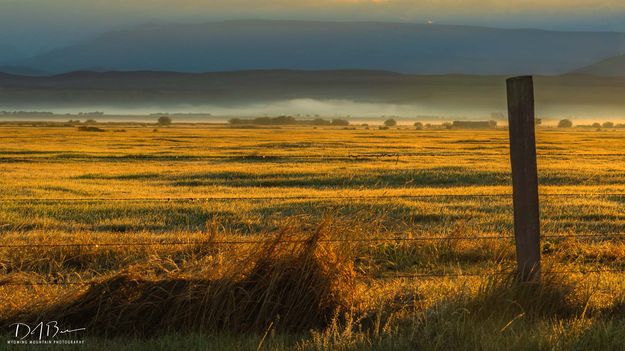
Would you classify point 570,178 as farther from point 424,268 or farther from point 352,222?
point 352,222

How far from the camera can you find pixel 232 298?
7.04 meters

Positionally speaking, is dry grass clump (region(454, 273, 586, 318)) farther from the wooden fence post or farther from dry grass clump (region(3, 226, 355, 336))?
dry grass clump (region(3, 226, 355, 336))

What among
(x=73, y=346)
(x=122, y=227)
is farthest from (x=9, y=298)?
(x=122, y=227)

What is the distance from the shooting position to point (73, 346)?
21.6ft
